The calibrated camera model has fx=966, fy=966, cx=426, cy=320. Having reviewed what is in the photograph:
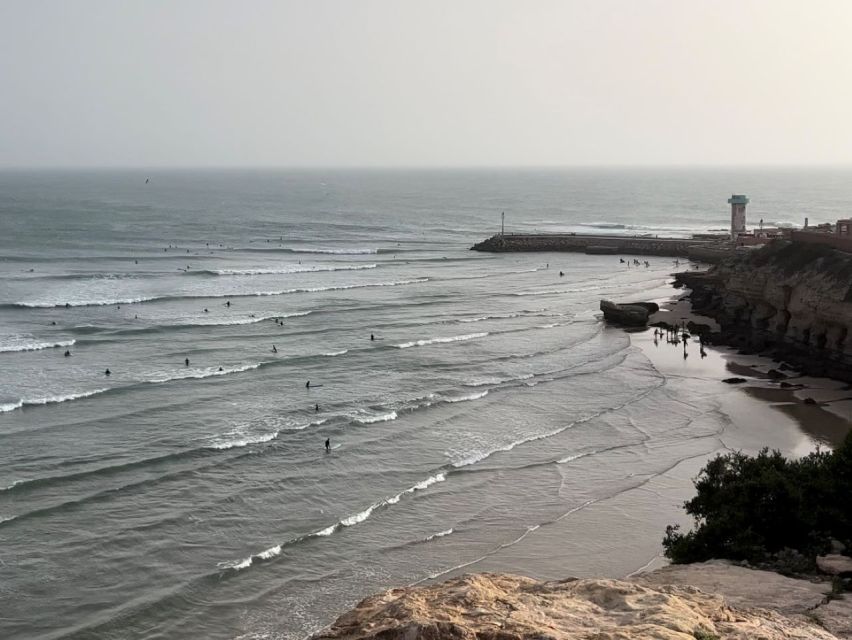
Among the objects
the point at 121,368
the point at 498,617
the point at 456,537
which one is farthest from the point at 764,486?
the point at 121,368

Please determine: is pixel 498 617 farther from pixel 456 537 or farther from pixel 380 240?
pixel 380 240

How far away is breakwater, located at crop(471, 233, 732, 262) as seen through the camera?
10381cm

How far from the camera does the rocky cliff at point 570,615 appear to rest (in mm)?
13312

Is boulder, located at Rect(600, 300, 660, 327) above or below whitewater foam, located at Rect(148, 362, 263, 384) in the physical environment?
above

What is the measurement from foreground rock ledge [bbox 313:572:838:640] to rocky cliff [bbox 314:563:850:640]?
15mm

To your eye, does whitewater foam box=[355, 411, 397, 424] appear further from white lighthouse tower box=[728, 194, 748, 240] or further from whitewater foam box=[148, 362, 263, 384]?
white lighthouse tower box=[728, 194, 748, 240]

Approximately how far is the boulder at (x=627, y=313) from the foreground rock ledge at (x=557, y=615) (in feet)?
159

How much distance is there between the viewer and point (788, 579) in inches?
790

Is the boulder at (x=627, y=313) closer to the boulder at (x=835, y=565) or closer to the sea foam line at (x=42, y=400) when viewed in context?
A: the sea foam line at (x=42, y=400)

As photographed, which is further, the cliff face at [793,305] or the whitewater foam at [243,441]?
the cliff face at [793,305]

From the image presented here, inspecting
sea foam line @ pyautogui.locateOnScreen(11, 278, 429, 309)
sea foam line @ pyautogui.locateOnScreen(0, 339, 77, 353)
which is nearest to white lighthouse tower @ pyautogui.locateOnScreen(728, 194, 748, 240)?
sea foam line @ pyautogui.locateOnScreen(11, 278, 429, 309)

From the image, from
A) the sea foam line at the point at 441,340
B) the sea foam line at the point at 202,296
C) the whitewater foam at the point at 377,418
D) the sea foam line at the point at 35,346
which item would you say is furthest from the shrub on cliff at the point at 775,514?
the sea foam line at the point at 202,296

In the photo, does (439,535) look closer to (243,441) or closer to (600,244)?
(243,441)

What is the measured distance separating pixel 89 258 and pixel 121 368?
51698 mm
